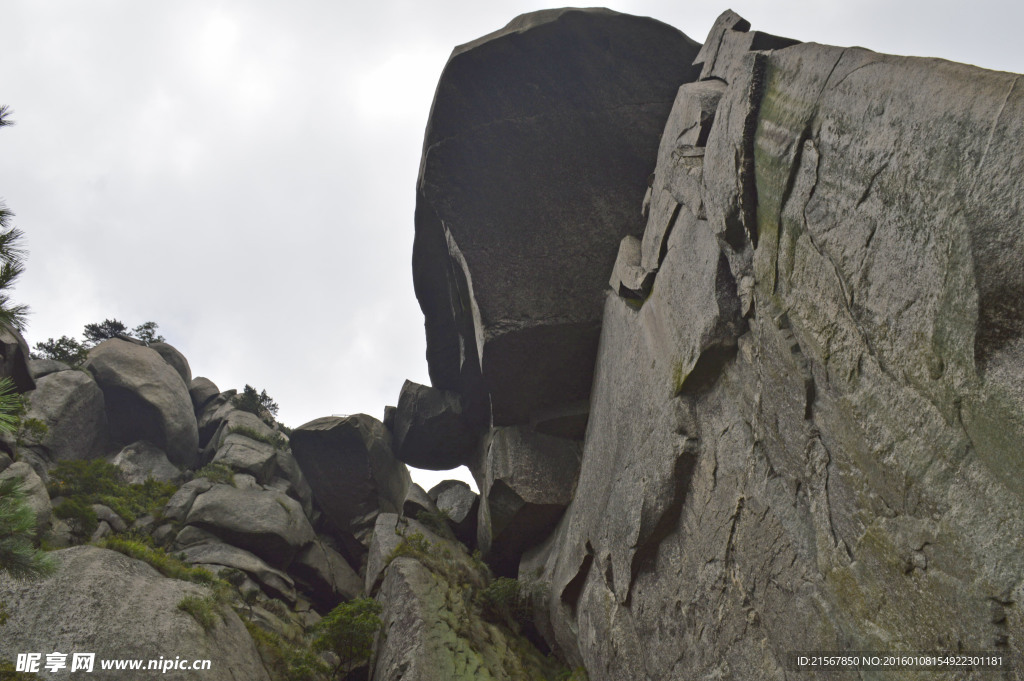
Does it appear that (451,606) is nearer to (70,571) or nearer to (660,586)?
(660,586)

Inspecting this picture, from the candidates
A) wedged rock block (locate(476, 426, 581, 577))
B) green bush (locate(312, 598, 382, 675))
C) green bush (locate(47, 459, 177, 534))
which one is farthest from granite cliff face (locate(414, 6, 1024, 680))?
green bush (locate(47, 459, 177, 534))

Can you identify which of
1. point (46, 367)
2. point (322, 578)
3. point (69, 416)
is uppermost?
point (46, 367)

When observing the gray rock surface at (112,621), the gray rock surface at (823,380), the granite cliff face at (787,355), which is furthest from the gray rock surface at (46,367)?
the gray rock surface at (823,380)

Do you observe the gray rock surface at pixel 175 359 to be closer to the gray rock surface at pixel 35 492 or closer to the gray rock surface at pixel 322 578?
the gray rock surface at pixel 322 578

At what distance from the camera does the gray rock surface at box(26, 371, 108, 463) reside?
783 inches

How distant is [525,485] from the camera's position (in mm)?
16125

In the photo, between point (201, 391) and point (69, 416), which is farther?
point (201, 391)

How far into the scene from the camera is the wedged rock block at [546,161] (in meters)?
13.8

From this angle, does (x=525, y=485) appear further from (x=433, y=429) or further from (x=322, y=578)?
(x=322, y=578)

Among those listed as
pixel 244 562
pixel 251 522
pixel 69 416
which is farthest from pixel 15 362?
pixel 244 562

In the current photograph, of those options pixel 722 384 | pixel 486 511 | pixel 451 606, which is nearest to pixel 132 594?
pixel 451 606

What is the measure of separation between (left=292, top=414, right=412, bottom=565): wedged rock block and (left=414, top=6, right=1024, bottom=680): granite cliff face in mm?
10777

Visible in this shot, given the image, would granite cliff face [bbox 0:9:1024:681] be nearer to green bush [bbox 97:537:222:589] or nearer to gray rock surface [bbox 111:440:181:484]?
gray rock surface [bbox 111:440:181:484]

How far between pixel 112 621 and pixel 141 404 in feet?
51.8
